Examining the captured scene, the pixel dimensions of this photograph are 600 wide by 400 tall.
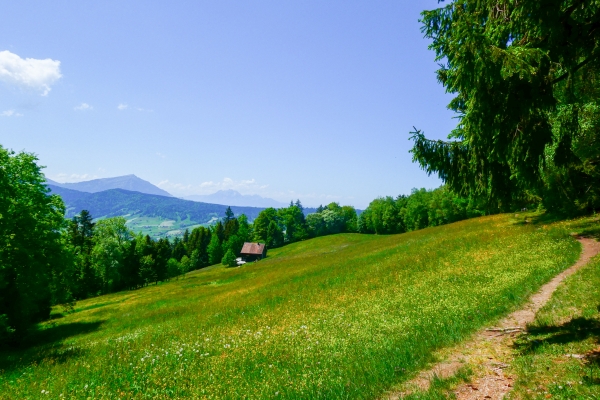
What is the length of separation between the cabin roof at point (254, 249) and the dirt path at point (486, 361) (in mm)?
101121

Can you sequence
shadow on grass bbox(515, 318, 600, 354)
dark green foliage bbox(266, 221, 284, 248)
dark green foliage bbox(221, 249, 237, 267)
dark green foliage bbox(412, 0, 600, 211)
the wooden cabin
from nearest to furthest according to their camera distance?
dark green foliage bbox(412, 0, 600, 211)
shadow on grass bbox(515, 318, 600, 354)
dark green foliage bbox(221, 249, 237, 267)
the wooden cabin
dark green foliage bbox(266, 221, 284, 248)

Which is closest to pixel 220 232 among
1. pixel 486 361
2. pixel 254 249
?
pixel 254 249

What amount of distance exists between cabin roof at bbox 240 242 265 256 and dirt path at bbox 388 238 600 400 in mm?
101121

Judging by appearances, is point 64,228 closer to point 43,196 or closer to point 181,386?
point 43,196

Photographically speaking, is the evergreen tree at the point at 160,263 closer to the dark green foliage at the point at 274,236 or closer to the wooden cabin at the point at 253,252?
the wooden cabin at the point at 253,252

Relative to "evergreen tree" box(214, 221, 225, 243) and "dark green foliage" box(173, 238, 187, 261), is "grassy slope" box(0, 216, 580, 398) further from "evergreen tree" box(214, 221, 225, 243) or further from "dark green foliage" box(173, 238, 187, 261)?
"evergreen tree" box(214, 221, 225, 243)

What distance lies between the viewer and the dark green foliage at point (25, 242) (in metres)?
21.9

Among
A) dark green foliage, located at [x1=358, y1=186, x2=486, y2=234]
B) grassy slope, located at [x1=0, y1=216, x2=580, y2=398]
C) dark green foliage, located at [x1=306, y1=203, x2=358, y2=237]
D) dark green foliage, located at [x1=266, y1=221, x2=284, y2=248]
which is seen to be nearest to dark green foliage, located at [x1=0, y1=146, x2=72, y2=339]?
grassy slope, located at [x1=0, y1=216, x2=580, y2=398]

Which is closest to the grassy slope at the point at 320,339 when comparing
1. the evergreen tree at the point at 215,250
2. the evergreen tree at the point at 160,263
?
the evergreen tree at the point at 160,263

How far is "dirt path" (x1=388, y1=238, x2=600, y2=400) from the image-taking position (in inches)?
250

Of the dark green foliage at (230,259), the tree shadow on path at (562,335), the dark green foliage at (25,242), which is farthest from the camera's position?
the dark green foliage at (230,259)

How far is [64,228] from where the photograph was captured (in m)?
27.8

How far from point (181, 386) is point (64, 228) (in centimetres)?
2615

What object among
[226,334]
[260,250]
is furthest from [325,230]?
[226,334]
